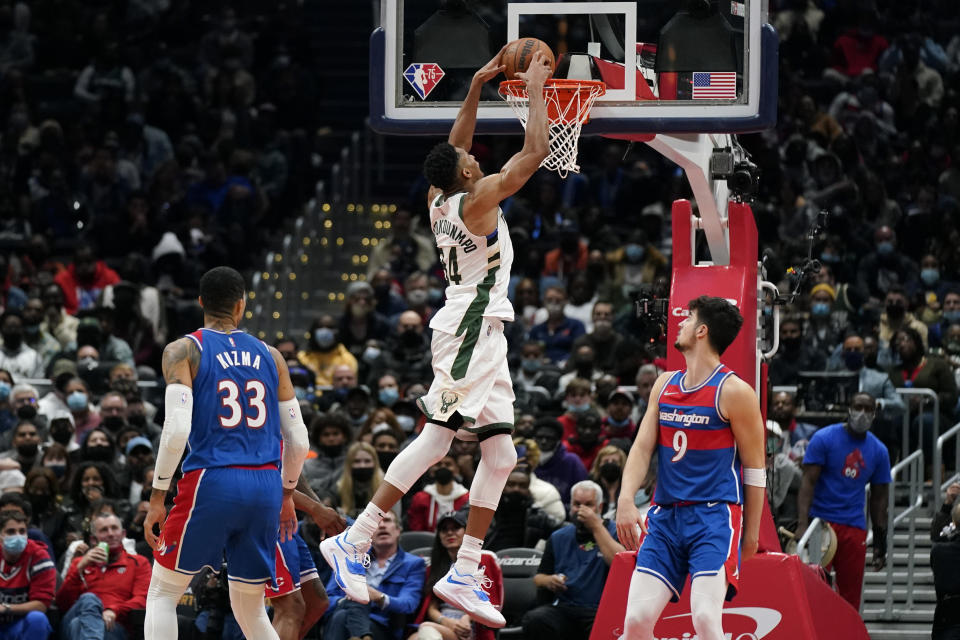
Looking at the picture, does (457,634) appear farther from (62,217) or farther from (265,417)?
(62,217)

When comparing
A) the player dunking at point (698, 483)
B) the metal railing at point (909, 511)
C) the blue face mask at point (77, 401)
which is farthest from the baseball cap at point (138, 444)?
the player dunking at point (698, 483)

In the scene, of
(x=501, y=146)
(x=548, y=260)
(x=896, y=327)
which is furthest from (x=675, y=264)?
(x=501, y=146)

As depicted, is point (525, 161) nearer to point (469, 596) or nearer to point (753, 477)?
point (753, 477)

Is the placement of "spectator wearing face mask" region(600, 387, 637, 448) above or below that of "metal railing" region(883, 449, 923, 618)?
above

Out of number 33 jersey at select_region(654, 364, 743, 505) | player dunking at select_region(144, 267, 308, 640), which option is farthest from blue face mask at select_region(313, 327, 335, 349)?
number 33 jersey at select_region(654, 364, 743, 505)

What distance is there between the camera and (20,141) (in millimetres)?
21719

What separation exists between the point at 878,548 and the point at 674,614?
145 inches

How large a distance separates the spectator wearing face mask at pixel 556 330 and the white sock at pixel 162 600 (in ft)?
29.5

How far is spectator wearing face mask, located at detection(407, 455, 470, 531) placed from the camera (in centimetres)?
1365

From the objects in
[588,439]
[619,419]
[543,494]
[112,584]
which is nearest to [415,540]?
[543,494]

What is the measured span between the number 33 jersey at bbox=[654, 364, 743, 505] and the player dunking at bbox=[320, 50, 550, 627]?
86 centimetres

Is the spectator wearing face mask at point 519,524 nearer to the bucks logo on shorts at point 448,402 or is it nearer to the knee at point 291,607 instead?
the knee at point 291,607

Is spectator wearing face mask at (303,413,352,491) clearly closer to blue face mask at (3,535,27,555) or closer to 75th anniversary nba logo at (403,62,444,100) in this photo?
blue face mask at (3,535,27,555)

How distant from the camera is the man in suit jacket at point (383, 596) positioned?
11.9 m
